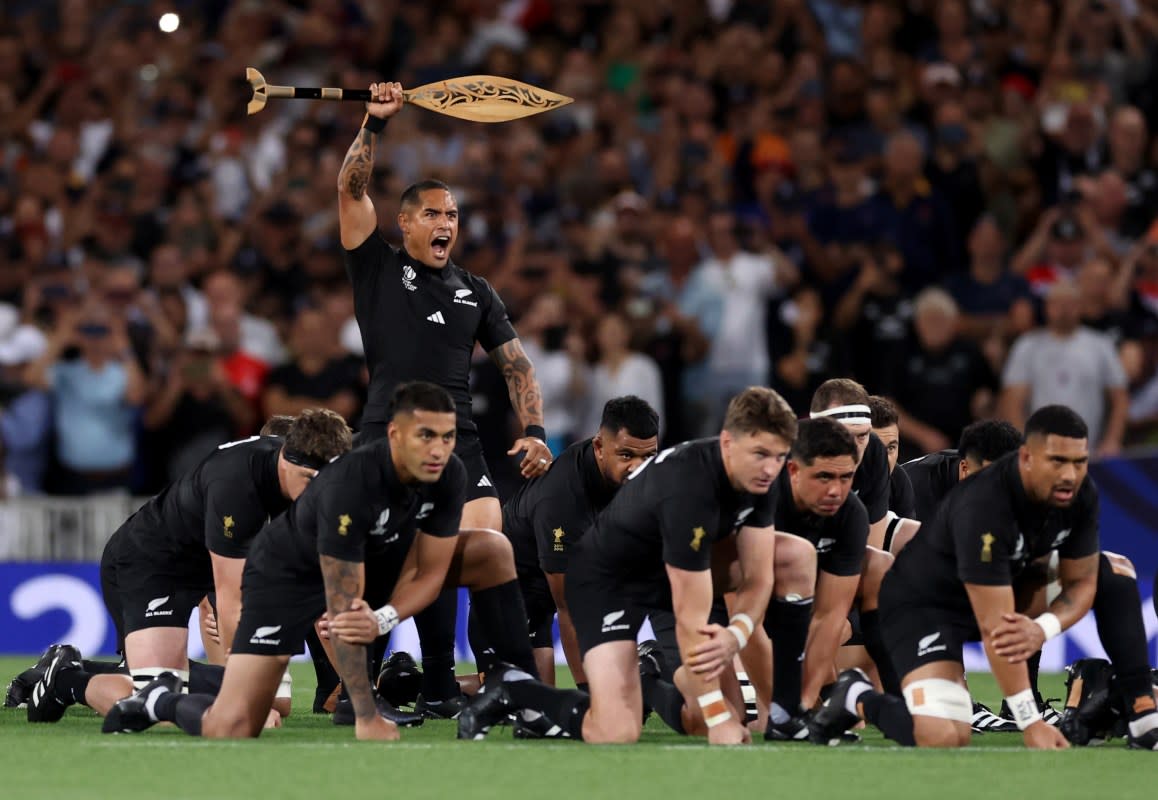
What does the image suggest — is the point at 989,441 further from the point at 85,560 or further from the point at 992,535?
the point at 85,560

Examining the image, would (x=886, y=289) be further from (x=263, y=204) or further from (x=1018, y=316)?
(x=263, y=204)

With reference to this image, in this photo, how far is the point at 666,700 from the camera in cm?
973

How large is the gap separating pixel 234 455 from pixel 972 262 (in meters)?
8.17

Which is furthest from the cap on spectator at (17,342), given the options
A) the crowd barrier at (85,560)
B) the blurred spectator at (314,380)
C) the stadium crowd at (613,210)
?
the blurred spectator at (314,380)

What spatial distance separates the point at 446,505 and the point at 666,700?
1557mm

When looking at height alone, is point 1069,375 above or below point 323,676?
above

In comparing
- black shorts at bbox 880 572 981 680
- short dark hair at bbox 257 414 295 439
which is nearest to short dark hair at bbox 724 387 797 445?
black shorts at bbox 880 572 981 680

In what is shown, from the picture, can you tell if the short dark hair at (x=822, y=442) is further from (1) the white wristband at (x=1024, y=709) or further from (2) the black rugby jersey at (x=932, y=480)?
(2) the black rugby jersey at (x=932, y=480)

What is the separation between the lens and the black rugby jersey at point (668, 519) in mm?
8828

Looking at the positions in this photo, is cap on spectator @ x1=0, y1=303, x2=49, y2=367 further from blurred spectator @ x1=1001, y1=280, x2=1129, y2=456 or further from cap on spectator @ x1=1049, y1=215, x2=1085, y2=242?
cap on spectator @ x1=1049, y1=215, x2=1085, y2=242

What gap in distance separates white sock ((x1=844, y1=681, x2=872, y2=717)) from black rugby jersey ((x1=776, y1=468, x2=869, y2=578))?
0.71 meters

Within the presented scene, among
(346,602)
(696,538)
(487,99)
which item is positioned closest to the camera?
(696,538)

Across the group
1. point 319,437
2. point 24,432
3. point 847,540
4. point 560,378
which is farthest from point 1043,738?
point 24,432

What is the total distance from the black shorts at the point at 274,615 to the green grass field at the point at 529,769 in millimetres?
450
